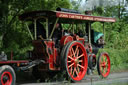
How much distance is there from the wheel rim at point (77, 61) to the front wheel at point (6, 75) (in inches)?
93.7

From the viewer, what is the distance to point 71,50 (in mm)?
11086

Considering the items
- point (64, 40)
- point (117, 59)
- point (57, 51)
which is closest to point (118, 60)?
point (117, 59)

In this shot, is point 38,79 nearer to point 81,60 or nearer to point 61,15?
point 81,60

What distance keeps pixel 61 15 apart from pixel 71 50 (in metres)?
1.42

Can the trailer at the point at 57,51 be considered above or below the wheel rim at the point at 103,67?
above

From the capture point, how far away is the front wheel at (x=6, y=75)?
8667 mm

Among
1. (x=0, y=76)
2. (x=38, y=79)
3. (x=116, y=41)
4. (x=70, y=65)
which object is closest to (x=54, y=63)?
(x=70, y=65)

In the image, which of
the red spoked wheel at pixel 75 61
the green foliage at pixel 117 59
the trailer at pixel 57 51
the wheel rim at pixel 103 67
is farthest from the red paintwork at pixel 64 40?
the green foliage at pixel 117 59

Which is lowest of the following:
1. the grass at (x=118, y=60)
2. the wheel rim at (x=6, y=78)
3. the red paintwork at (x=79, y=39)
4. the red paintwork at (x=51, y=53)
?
the grass at (x=118, y=60)

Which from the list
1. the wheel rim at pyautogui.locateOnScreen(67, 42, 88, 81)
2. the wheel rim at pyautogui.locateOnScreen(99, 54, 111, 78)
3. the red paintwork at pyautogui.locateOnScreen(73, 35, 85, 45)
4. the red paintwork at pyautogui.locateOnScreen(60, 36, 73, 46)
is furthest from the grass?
the red paintwork at pyautogui.locateOnScreen(60, 36, 73, 46)

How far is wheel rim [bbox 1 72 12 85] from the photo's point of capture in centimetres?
872

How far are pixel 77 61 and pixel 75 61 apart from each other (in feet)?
0.36

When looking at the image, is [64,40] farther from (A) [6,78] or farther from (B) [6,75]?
(A) [6,78]

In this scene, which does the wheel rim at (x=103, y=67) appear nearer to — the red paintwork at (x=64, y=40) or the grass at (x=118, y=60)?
the red paintwork at (x=64, y=40)
